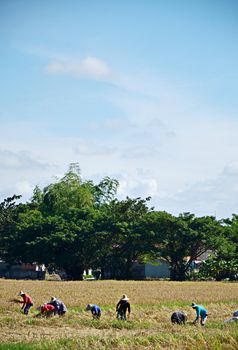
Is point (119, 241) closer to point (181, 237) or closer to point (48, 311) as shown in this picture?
point (181, 237)

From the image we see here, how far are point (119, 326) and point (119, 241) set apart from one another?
36.5m

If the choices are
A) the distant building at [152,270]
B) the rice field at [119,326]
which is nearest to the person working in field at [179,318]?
the rice field at [119,326]

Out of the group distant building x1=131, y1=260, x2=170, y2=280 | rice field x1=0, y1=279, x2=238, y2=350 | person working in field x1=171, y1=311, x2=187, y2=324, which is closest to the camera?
rice field x1=0, y1=279, x2=238, y2=350

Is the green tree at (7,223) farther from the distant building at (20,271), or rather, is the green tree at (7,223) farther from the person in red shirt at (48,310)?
the person in red shirt at (48,310)

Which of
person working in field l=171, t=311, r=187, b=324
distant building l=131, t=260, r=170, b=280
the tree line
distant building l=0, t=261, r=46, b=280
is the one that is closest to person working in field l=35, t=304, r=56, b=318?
person working in field l=171, t=311, r=187, b=324

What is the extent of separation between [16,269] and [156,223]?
2752 cm

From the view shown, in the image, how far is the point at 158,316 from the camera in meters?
22.8

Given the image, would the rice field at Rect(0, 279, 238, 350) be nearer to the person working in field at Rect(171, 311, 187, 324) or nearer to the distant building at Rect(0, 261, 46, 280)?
the person working in field at Rect(171, 311, 187, 324)

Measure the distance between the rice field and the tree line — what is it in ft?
65.7

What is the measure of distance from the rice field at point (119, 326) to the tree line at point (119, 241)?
20.0 meters

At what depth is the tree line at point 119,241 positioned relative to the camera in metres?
53.6

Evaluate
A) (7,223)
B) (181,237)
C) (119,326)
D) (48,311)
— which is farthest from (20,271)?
(119,326)

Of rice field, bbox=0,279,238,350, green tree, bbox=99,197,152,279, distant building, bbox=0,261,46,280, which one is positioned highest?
green tree, bbox=99,197,152,279

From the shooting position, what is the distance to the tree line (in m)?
53.6
